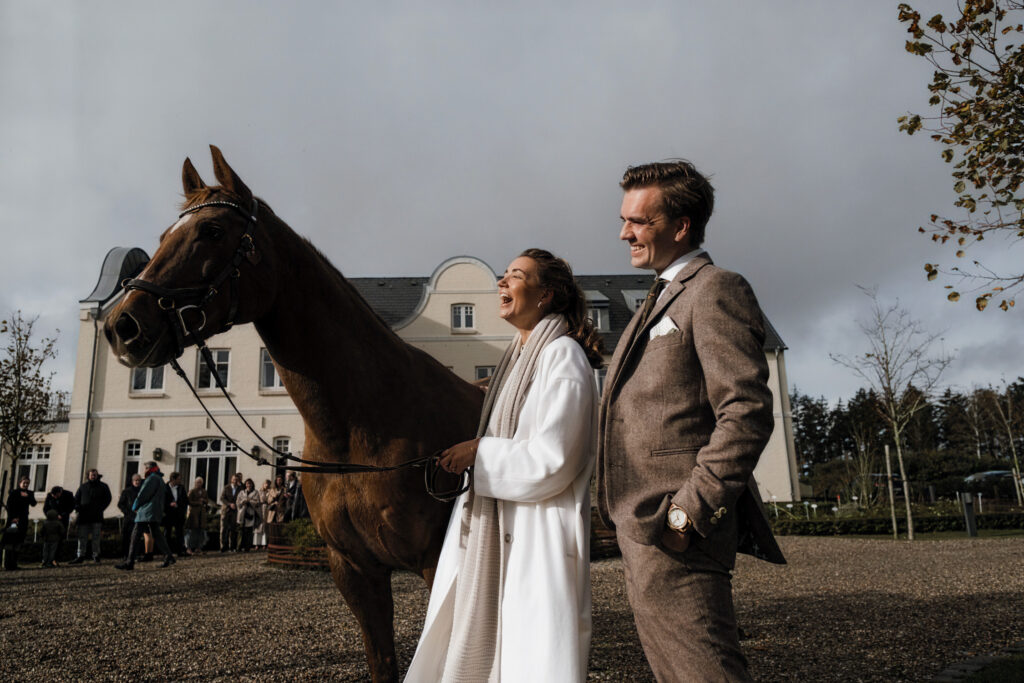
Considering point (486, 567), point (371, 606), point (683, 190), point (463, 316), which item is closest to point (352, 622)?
point (371, 606)

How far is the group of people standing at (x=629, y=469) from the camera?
1922 mm

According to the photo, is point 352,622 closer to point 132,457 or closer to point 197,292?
point 197,292

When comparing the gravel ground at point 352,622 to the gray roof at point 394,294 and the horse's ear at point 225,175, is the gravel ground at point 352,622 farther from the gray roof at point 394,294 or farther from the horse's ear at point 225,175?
the gray roof at point 394,294

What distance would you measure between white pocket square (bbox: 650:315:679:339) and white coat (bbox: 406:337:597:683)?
457mm

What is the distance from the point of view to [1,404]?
1722cm

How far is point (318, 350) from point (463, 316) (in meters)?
28.0

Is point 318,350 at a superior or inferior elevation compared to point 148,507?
superior

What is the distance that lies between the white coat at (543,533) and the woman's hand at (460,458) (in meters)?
0.04

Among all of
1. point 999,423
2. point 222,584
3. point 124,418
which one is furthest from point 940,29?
point 999,423

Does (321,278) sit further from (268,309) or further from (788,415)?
(788,415)

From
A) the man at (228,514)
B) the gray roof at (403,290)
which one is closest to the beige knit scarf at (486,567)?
the man at (228,514)

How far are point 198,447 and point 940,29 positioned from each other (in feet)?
95.1

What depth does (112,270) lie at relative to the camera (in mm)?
30562

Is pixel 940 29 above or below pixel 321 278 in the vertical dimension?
above
